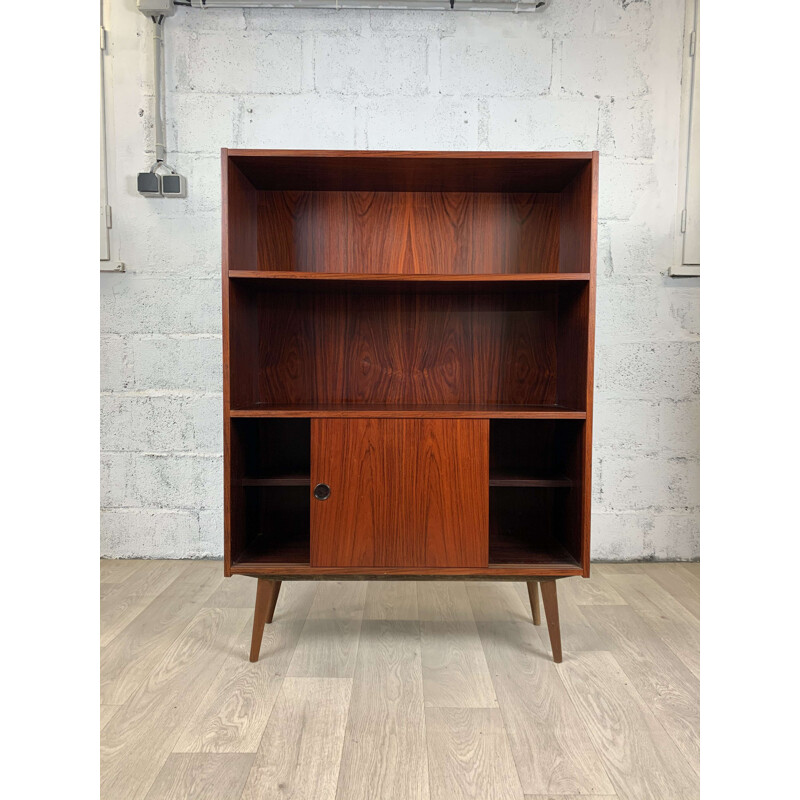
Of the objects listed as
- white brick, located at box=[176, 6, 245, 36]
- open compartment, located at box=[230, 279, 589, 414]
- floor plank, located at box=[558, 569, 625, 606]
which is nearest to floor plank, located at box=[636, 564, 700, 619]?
floor plank, located at box=[558, 569, 625, 606]

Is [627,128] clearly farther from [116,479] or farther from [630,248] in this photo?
[116,479]

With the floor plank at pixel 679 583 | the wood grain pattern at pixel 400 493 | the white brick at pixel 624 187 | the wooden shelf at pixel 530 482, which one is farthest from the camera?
the white brick at pixel 624 187

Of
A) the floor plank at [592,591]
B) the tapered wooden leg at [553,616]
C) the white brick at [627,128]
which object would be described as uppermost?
the white brick at [627,128]

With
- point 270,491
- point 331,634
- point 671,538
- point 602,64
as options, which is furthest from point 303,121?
point 671,538

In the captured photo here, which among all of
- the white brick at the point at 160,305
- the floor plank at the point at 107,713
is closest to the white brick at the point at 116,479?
the white brick at the point at 160,305

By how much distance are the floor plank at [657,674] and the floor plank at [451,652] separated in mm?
361

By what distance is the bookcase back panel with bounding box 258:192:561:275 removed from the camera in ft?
6.11

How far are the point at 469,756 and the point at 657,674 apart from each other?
1.97 feet

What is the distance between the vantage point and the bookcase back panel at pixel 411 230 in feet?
6.11

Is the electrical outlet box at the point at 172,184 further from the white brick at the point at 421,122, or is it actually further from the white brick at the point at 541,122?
the white brick at the point at 541,122
